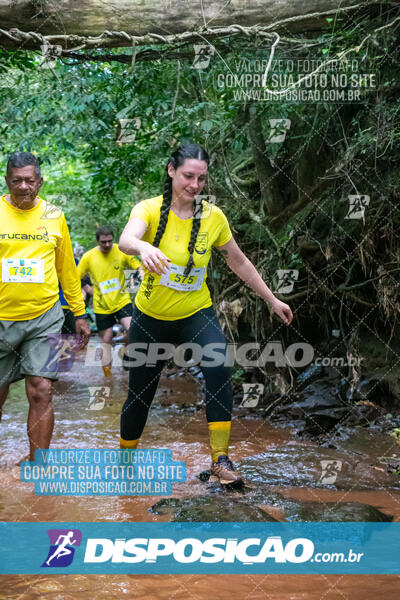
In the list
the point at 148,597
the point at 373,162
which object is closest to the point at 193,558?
the point at 148,597

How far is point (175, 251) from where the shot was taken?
3809 millimetres

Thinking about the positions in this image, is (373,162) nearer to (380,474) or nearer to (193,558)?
(380,474)

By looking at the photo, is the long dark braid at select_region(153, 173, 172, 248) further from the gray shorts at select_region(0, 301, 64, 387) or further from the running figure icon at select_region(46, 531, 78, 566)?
the running figure icon at select_region(46, 531, 78, 566)

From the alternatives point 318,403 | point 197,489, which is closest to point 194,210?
point 197,489

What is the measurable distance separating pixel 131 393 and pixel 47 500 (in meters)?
0.76

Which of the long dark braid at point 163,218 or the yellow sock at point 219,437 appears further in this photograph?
the yellow sock at point 219,437

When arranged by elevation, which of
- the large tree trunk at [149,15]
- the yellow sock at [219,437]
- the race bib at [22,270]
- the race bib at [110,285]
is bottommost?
the yellow sock at [219,437]

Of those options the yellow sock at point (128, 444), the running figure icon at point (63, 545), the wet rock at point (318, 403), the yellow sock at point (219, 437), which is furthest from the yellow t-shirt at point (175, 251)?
the wet rock at point (318, 403)

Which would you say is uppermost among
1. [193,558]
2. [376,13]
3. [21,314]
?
[376,13]

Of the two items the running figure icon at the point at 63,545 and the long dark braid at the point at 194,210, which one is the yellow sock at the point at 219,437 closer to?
the long dark braid at the point at 194,210

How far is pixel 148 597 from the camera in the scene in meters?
2.68

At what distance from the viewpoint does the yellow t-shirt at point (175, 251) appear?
3809mm

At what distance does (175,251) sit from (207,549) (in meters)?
1.58

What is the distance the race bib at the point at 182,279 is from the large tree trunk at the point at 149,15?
5.71 ft
